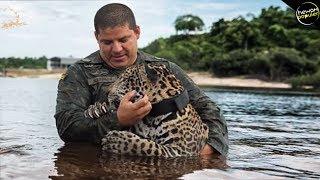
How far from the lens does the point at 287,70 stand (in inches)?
3625

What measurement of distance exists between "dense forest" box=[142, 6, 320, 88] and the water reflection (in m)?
72.3

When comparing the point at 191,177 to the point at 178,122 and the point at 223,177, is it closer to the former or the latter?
the point at 223,177

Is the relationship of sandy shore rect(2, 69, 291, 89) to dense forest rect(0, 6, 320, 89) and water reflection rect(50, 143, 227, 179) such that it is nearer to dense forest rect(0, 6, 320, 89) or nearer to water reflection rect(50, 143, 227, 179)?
dense forest rect(0, 6, 320, 89)

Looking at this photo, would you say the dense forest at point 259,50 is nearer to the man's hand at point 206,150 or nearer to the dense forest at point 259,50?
the dense forest at point 259,50

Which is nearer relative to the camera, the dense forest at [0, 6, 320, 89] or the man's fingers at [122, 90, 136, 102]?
the man's fingers at [122, 90, 136, 102]

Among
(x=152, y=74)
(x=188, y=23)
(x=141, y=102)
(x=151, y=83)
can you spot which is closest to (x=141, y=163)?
(x=141, y=102)

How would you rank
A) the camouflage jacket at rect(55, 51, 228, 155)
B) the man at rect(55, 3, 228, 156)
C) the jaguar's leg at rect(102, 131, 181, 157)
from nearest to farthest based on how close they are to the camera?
the jaguar's leg at rect(102, 131, 181, 157) < the man at rect(55, 3, 228, 156) < the camouflage jacket at rect(55, 51, 228, 155)

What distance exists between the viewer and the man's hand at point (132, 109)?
6.10 m

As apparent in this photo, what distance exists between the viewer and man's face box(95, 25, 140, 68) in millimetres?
6820

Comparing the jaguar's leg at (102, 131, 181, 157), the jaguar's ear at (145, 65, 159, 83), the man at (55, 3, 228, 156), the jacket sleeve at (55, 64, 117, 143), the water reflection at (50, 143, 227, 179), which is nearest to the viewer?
the water reflection at (50, 143, 227, 179)

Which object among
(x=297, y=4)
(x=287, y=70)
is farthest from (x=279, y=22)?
(x=297, y=4)

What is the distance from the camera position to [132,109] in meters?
6.18

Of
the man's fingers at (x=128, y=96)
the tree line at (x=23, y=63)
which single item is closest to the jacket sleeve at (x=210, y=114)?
the man's fingers at (x=128, y=96)

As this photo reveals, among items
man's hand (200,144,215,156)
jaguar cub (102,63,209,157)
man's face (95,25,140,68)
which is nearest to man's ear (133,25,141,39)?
man's face (95,25,140,68)
